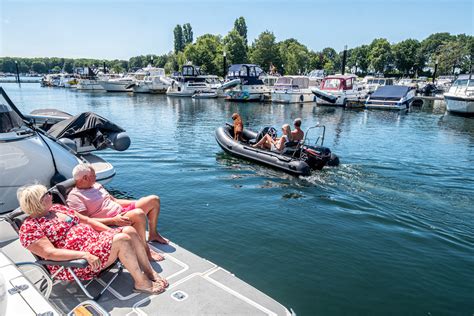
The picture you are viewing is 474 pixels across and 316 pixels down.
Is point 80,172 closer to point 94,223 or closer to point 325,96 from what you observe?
point 94,223

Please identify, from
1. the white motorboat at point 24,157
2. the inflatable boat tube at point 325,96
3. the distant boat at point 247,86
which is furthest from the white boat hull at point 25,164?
the distant boat at point 247,86

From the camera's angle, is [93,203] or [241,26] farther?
[241,26]

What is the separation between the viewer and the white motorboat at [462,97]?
2341 cm

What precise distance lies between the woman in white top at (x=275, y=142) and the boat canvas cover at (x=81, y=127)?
14.8ft

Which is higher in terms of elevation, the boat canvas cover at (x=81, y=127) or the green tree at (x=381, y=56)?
the green tree at (x=381, y=56)

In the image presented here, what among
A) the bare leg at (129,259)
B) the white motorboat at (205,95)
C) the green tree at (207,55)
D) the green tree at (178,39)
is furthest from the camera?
the green tree at (178,39)

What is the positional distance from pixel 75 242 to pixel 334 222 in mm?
4784

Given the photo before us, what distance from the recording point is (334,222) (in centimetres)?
654

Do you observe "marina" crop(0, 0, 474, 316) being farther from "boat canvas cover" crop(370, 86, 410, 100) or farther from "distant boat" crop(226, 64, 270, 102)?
"distant boat" crop(226, 64, 270, 102)

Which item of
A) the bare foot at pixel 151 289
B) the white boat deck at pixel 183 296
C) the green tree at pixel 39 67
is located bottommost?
the white boat deck at pixel 183 296

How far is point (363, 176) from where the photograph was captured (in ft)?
29.6

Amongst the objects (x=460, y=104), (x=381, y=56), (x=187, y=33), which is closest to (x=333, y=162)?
(x=460, y=104)

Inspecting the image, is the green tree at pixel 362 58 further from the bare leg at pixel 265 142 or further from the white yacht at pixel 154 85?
the bare leg at pixel 265 142

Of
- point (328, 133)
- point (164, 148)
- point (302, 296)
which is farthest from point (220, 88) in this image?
point (302, 296)
